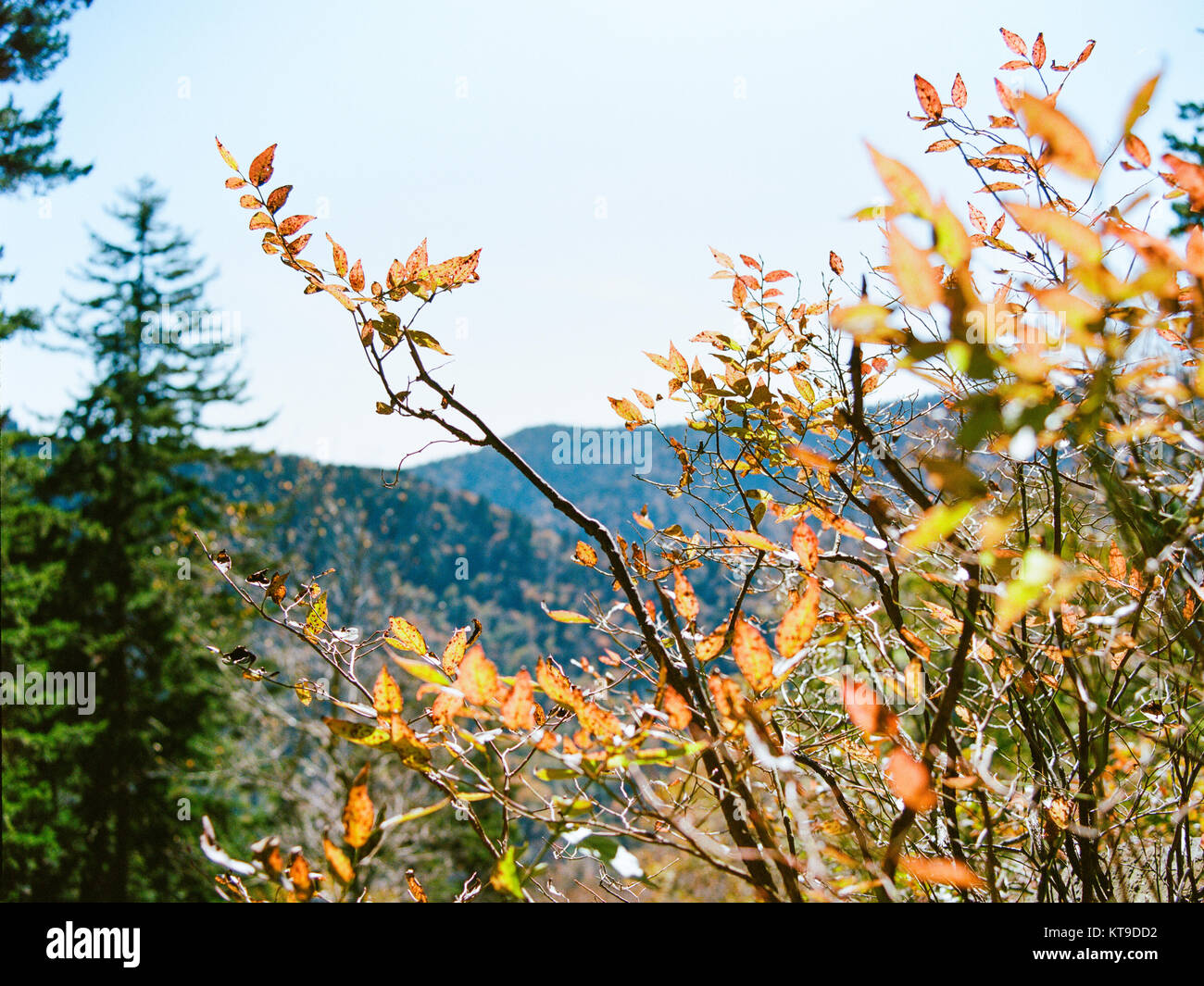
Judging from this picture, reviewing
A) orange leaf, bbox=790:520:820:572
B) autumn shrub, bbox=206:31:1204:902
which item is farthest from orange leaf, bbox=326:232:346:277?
orange leaf, bbox=790:520:820:572

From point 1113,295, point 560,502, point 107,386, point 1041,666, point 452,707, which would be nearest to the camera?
point 1113,295

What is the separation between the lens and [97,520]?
11.6 m

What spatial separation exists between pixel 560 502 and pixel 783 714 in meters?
0.94

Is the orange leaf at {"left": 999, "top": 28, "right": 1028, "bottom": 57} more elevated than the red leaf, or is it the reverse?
the orange leaf at {"left": 999, "top": 28, "right": 1028, "bottom": 57}

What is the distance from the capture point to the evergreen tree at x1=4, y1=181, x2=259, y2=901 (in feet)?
35.6

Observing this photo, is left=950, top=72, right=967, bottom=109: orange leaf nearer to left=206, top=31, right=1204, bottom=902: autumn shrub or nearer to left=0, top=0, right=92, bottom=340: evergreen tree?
left=206, top=31, right=1204, bottom=902: autumn shrub

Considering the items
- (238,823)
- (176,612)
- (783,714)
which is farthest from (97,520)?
(783,714)

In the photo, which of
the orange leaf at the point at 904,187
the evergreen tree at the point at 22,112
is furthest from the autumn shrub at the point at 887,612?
the evergreen tree at the point at 22,112

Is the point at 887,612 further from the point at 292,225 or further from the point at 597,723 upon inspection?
the point at 292,225

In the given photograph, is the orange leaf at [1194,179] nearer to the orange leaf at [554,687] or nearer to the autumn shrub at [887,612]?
the autumn shrub at [887,612]

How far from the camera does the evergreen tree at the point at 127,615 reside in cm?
1085

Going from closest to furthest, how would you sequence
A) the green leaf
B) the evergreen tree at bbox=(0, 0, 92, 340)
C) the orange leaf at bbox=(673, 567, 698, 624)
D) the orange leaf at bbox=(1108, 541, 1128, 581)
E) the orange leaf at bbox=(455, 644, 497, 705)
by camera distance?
1. the green leaf
2. the orange leaf at bbox=(455, 644, 497, 705)
3. the orange leaf at bbox=(673, 567, 698, 624)
4. the orange leaf at bbox=(1108, 541, 1128, 581)
5. the evergreen tree at bbox=(0, 0, 92, 340)

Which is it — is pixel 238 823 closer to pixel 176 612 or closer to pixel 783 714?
pixel 176 612

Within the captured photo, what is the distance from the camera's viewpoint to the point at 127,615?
11.6m
